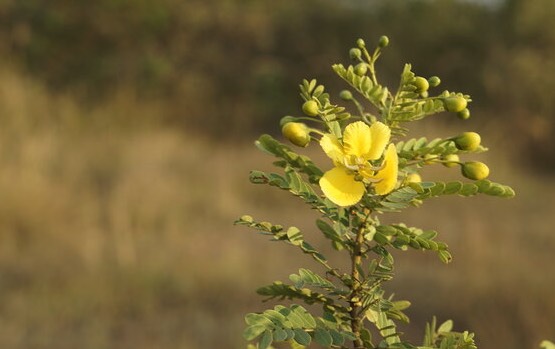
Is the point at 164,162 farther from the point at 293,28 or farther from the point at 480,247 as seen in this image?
the point at 293,28

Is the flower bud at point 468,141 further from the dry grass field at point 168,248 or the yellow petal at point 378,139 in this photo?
the dry grass field at point 168,248

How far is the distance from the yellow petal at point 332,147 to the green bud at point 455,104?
0.08m

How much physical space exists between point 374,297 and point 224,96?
30.7 ft

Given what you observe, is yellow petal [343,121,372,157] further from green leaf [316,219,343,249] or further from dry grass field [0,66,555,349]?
dry grass field [0,66,555,349]

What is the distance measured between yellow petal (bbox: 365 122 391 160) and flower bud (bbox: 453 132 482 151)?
6 cm

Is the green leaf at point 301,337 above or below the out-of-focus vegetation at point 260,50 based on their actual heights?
below

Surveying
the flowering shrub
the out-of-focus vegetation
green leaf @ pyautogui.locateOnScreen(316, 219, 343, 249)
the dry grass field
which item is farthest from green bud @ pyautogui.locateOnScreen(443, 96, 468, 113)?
the out-of-focus vegetation

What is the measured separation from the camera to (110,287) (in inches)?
153

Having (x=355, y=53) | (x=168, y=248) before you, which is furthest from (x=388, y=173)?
(x=168, y=248)

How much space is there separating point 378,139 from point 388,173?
0.02 meters

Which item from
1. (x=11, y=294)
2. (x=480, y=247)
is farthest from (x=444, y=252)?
(x=480, y=247)

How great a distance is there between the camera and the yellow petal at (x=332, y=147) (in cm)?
44

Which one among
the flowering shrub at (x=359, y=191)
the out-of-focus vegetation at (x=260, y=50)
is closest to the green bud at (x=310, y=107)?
the flowering shrub at (x=359, y=191)

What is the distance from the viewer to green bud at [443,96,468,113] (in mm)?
473
